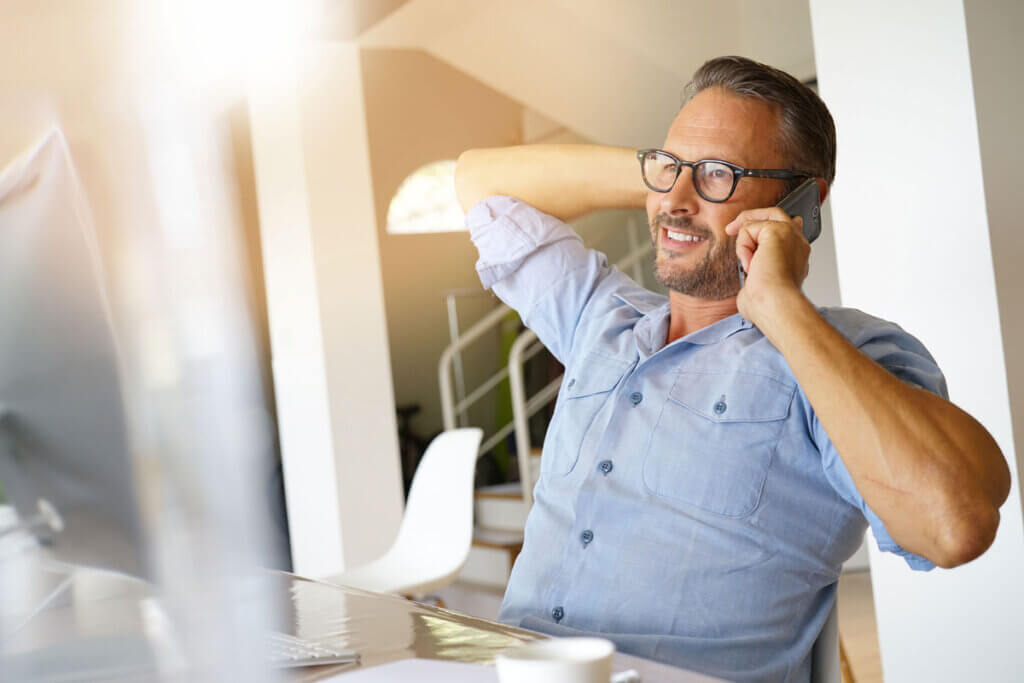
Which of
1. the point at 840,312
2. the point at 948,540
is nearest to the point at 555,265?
the point at 840,312

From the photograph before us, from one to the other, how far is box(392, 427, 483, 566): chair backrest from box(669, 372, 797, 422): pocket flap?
141 cm

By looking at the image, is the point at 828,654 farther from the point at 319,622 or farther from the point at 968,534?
the point at 319,622

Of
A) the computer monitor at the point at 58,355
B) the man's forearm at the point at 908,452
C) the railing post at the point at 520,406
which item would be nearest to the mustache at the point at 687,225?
the man's forearm at the point at 908,452

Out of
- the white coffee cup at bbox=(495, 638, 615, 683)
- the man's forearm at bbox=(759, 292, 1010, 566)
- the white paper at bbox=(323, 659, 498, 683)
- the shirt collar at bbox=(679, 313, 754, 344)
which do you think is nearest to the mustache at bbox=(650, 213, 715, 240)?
the shirt collar at bbox=(679, 313, 754, 344)

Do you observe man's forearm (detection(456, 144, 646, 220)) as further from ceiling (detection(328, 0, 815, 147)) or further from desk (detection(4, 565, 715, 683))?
ceiling (detection(328, 0, 815, 147))

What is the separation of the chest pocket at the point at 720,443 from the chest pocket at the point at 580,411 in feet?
0.39

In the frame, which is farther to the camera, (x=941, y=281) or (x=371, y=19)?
(x=371, y=19)

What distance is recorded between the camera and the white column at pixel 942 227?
1.54 metres

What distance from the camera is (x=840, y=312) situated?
48.9 inches

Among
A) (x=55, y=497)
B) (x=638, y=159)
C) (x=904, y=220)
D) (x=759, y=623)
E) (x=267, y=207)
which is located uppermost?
(x=267, y=207)

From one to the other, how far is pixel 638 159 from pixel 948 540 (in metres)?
0.78

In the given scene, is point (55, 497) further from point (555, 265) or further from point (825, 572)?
point (555, 265)

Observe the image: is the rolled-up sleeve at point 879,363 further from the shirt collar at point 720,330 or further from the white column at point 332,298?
the white column at point 332,298

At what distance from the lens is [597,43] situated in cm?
430
